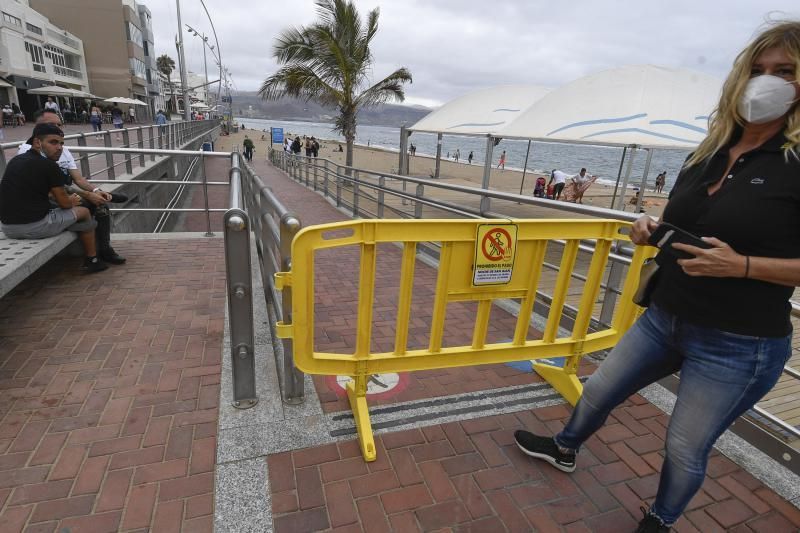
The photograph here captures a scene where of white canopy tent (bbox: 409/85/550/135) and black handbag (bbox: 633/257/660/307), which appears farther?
white canopy tent (bbox: 409/85/550/135)

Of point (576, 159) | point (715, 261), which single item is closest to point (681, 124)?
point (715, 261)

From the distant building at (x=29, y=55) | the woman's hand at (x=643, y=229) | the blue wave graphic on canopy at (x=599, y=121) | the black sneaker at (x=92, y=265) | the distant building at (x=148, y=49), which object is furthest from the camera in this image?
the distant building at (x=148, y=49)

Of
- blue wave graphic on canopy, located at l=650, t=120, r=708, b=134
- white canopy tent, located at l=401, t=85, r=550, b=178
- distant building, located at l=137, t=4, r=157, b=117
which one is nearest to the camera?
blue wave graphic on canopy, located at l=650, t=120, r=708, b=134

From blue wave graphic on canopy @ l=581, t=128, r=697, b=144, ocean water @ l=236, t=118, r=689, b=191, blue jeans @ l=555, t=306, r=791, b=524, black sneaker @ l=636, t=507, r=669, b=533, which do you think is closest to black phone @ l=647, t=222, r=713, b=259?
blue jeans @ l=555, t=306, r=791, b=524

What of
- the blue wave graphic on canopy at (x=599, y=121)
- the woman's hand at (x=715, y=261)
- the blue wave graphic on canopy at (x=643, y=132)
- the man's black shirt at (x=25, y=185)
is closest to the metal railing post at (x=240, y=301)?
the woman's hand at (x=715, y=261)

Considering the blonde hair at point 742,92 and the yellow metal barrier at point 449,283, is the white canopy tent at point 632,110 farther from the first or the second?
the blonde hair at point 742,92

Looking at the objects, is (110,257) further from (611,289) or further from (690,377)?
(690,377)

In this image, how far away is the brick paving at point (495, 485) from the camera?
2096 mm

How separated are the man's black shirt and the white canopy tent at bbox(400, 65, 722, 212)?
356 inches

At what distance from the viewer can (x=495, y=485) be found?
230cm

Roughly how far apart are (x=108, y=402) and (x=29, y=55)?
46.0 metres

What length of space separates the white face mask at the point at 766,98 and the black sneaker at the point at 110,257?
5564 millimetres

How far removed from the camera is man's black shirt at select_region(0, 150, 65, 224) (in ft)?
13.2

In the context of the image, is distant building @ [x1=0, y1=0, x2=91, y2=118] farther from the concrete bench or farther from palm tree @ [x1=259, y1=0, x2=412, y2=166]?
the concrete bench
